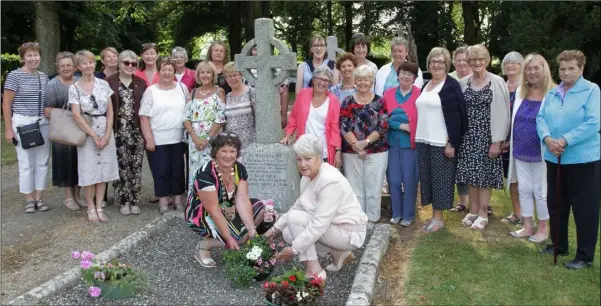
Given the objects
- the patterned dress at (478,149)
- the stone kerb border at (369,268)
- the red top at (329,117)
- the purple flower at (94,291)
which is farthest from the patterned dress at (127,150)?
the patterned dress at (478,149)

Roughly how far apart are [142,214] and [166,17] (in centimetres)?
2669

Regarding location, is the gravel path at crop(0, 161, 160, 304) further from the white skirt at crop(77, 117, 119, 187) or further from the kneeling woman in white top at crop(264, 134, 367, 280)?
the kneeling woman in white top at crop(264, 134, 367, 280)

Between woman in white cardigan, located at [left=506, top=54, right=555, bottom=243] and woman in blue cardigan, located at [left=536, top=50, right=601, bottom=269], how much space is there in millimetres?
486

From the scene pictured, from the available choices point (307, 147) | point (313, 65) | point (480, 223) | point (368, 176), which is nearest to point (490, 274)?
point (480, 223)

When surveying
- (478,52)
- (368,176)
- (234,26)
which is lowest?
(368,176)

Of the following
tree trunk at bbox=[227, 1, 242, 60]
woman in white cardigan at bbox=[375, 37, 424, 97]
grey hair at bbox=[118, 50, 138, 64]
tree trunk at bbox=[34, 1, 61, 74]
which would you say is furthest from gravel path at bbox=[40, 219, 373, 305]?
tree trunk at bbox=[227, 1, 242, 60]

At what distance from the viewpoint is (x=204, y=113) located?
6.16m

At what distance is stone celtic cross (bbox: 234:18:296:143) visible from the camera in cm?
600

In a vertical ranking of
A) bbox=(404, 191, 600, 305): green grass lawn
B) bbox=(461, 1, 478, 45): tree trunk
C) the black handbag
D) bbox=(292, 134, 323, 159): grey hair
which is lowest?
bbox=(404, 191, 600, 305): green grass lawn

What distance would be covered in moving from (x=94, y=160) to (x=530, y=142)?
480 centimetres

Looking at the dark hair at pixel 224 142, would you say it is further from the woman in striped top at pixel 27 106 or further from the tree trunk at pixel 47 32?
the tree trunk at pixel 47 32

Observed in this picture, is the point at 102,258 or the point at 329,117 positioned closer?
the point at 102,258

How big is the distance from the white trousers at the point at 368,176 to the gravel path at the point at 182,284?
1.14m

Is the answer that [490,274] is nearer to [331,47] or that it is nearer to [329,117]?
[329,117]
